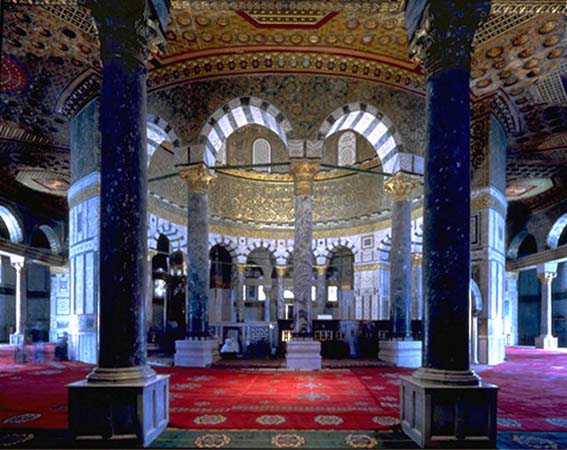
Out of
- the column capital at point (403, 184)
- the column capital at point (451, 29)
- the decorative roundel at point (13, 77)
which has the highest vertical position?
the decorative roundel at point (13, 77)

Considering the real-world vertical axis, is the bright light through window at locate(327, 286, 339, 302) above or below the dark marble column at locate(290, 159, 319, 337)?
below

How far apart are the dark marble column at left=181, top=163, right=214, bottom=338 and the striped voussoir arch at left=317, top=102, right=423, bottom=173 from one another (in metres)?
2.58

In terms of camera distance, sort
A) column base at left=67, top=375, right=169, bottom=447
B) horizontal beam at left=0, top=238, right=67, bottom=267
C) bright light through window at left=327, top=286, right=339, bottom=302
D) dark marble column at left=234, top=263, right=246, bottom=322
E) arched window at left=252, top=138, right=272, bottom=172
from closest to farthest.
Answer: column base at left=67, top=375, right=169, bottom=447 → horizontal beam at left=0, top=238, right=67, bottom=267 → dark marble column at left=234, top=263, right=246, bottom=322 → arched window at left=252, top=138, right=272, bottom=172 → bright light through window at left=327, top=286, right=339, bottom=302

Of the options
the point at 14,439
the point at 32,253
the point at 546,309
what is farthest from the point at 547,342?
the point at 32,253

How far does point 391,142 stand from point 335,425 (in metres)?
6.84

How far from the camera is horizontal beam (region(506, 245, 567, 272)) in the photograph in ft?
50.6

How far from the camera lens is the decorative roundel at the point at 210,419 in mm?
4471

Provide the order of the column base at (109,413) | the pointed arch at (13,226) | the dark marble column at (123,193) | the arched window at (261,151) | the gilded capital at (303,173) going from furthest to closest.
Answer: the arched window at (261,151) < the pointed arch at (13,226) < the gilded capital at (303,173) < the dark marble column at (123,193) < the column base at (109,413)

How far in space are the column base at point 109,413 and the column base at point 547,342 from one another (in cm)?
1681

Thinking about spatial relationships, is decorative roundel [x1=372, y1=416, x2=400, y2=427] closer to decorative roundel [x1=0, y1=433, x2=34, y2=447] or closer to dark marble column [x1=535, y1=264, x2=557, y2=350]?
decorative roundel [x1=0, y1=433, x2=34, y2=447]

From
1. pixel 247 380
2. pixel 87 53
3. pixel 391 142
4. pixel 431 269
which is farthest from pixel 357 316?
pixel 431 269

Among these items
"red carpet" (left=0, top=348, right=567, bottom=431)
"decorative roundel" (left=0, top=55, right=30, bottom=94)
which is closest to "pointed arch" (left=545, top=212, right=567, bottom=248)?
"red carpet" (left=0, top=348, right=567, bottom=431)

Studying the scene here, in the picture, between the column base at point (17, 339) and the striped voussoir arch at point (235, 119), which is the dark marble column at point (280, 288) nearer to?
the striped voussoir arch at point (235, 119)

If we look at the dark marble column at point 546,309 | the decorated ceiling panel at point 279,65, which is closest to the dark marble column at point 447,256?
the decorated ceiling panel at point 279,65
